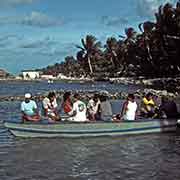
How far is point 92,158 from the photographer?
54.3ft

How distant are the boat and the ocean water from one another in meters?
0.25

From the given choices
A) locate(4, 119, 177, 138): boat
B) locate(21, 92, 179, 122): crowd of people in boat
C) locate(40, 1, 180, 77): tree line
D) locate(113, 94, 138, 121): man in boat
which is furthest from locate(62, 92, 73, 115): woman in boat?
locate(40, 1, 180, 77): tree line

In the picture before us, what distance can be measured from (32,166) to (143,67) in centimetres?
8655

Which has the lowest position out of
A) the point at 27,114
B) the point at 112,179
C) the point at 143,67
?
the point at 112,179

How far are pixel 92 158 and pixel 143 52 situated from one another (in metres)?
81.7

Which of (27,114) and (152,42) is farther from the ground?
(152,42)

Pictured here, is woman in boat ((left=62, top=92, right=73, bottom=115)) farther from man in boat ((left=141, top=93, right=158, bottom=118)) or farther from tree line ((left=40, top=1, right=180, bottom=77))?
tree line ((left=40, top=1, right=180, bottom=77))

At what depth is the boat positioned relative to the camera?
20.3 meters

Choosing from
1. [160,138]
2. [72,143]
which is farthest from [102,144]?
[160,138]

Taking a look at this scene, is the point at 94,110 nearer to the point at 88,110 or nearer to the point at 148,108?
the point at 88,110

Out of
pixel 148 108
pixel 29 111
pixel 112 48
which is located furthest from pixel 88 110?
pixel 112 48

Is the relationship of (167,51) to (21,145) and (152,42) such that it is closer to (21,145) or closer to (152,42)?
(152,42)

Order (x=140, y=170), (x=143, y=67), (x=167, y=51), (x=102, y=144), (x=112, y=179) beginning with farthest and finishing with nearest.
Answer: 1. (x=143, y=67)
2. (x=167, y=51)
3. (x=102, y=144)
4. (x=140, y=170)
5. (x=112, y=179)

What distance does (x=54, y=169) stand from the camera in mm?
14898
